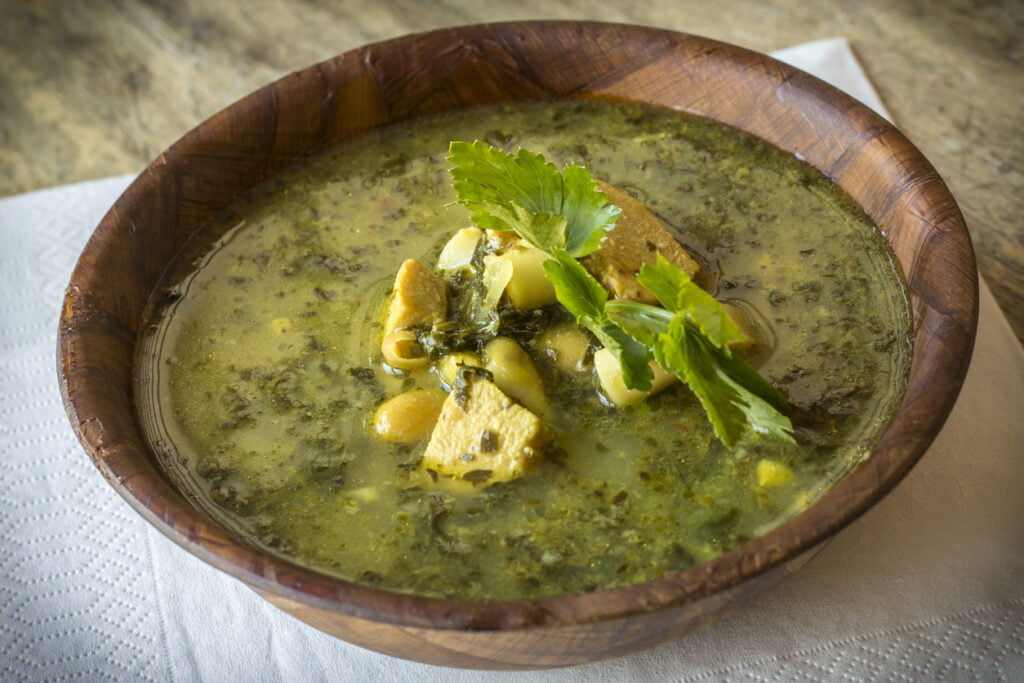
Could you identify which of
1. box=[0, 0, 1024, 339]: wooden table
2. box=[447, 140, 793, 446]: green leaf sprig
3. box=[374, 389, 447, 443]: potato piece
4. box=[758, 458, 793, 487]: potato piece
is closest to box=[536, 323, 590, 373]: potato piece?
box=[447, 140, 793, 446]: green leaf sprig

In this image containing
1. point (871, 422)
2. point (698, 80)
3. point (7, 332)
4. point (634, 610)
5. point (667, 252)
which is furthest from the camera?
point (7, 332)

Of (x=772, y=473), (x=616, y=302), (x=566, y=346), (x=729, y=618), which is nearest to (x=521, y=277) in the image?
(x=566, y=346)

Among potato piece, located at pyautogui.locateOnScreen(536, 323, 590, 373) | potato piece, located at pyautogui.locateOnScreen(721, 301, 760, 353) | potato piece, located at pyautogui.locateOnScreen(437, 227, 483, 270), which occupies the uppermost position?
potato piece, located at pyautogui.locateOnScreen(721, 301, 760, 353)

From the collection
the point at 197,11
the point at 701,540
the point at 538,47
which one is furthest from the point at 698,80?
the point at 197,11

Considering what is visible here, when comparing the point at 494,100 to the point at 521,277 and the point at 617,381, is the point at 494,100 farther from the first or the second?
the point at 617,381

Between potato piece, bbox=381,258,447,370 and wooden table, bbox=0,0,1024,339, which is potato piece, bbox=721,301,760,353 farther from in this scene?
wooden table, bbox=0,0,1024,339

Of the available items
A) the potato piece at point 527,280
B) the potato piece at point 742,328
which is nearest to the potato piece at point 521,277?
the potato piece at point 527,280

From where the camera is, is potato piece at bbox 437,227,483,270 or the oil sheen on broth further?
potato piece at bbox 437,227,483,270

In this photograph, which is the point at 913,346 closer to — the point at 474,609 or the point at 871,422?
the point at 871,422
